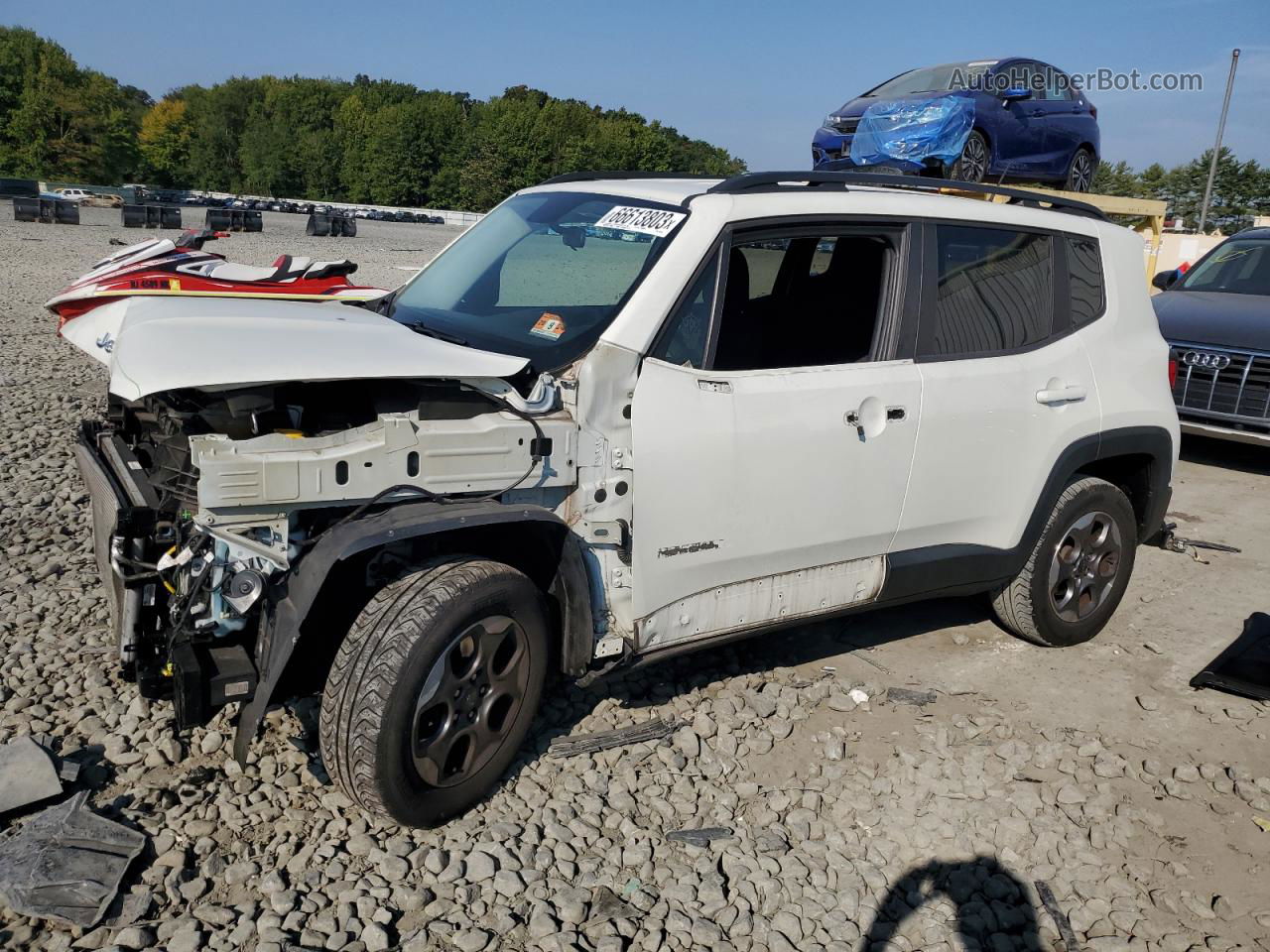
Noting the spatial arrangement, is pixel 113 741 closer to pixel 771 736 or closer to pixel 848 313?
pixel 771 736

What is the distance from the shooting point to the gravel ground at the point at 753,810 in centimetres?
304

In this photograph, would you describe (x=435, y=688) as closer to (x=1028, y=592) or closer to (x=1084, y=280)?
(x=1028, y=592)

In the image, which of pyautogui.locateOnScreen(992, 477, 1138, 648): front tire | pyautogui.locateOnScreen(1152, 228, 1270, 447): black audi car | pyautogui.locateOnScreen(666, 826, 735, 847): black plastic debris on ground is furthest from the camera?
pyautogui.locateOnScreen(1152, 228, 1270, 447): black audi car

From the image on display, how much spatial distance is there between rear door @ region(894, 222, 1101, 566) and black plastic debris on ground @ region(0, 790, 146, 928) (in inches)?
118

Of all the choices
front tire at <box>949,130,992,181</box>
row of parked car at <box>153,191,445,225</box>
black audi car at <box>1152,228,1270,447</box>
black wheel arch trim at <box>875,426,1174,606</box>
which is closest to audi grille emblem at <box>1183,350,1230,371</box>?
black audi car at <box>1152,228,1270,447</box>

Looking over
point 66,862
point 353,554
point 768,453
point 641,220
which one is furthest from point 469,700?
point 641,220

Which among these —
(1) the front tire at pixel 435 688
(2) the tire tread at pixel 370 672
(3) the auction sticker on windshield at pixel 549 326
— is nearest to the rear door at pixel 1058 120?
(3) the auction sticker on windshield at pixel 549 326

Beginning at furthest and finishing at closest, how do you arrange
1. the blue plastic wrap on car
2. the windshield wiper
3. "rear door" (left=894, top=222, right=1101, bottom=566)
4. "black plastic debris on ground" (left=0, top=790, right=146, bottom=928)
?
1. the blue plastic wrap on car
2. "rear door" (left=894, top=222, right=1101, bottom=566)
3. the windshield wiper
4. "black plastic debris on ground" (left=0, top=790, right=146, bottom=928)

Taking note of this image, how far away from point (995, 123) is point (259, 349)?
8.77m

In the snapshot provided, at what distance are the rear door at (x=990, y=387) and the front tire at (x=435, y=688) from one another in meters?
1.75

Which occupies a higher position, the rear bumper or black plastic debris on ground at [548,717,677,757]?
the rear bumper

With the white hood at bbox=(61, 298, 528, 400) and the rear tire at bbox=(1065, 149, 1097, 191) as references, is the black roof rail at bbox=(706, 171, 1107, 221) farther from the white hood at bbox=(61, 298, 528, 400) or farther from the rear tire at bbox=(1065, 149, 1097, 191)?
the rear tire at bbox=(1065, 149, 1097, 191)

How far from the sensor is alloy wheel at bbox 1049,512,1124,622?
492cm

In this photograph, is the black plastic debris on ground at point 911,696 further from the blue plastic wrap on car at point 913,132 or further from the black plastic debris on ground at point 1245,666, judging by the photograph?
the blue plastic wrap on car at point 913,132
